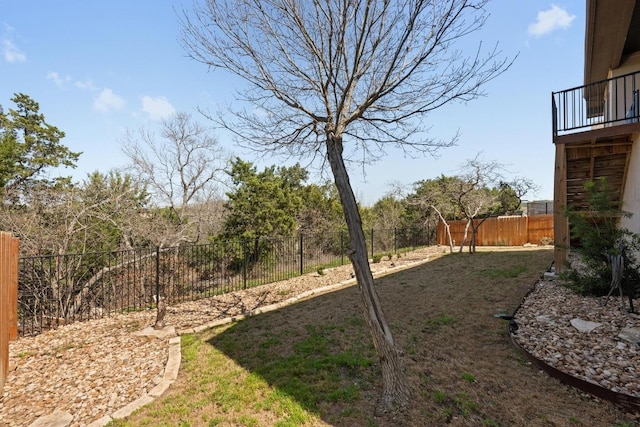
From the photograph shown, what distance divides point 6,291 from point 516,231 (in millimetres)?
18201

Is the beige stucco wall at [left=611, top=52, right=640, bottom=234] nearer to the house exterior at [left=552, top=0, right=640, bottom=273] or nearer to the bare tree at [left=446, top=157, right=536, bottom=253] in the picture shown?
the house exterior at [left=552, top=0, right=640, bottom=273]

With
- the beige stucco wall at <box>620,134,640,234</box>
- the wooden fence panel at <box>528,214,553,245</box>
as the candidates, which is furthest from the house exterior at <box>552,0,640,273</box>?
the wooden fence panel at <box>528,214,553,245</box>

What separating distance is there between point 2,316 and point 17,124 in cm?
971

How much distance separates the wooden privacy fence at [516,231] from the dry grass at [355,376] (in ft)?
38.8

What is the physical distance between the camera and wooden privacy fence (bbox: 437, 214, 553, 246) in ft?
48.9

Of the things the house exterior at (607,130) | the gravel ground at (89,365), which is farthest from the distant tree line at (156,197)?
the house exterior at (607,130)

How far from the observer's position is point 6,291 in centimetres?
362

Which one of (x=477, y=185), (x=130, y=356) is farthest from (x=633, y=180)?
(x=130, y=356)

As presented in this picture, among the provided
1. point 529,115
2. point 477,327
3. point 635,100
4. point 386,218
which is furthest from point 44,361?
point 386,218

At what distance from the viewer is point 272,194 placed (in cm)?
1259

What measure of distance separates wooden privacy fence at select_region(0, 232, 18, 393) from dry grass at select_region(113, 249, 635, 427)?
6.28ft

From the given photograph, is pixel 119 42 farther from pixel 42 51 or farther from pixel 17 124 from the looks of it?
pixel 17 124

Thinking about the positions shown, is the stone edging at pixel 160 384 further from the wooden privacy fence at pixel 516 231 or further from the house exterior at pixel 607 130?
the wooden privacy fence at pixel 516 231

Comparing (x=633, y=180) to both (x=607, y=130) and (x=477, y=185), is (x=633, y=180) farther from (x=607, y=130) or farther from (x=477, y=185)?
(x=477, y=185)
